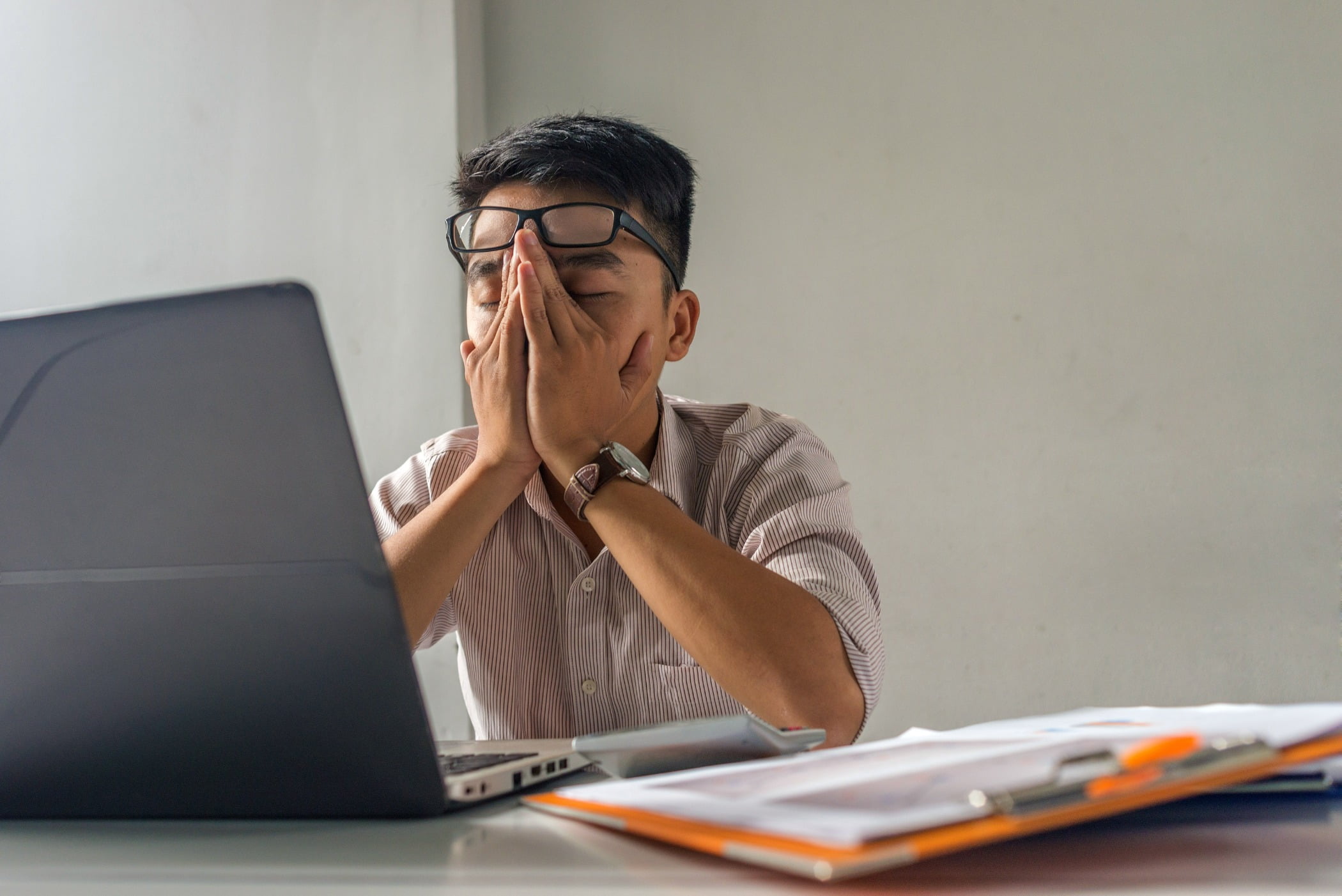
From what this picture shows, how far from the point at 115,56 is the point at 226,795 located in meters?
2.11

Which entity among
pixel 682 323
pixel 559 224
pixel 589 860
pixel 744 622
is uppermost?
pixel 559 224

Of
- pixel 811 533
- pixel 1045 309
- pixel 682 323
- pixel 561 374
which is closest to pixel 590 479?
pixel 561 374

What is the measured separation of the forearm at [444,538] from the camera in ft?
3.39

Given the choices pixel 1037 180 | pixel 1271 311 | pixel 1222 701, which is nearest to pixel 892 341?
pixel 1037 180

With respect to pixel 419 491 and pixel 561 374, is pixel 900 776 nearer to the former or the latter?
pixel 561 374

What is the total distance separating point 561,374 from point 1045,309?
1.19 meters

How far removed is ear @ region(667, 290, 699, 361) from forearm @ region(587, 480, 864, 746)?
0.42m

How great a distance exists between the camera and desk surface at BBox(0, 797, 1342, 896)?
0.32 m

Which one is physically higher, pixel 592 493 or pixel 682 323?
pixel 682 323

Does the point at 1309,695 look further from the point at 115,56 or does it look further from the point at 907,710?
the point at 115,56

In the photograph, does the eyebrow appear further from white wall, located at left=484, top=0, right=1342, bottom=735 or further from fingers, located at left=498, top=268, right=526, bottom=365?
white wall, located at left=484, top=0, right=1342, bottom=735

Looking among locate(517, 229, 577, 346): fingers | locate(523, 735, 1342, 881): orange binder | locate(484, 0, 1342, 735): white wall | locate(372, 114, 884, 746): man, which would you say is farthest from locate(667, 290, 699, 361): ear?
locate(523, 735, 1342, 881): orange binder

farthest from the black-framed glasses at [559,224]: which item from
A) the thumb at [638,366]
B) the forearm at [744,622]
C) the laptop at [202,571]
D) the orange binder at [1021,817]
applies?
the orange binder at [1021,817]

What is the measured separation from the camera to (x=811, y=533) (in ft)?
3.51
